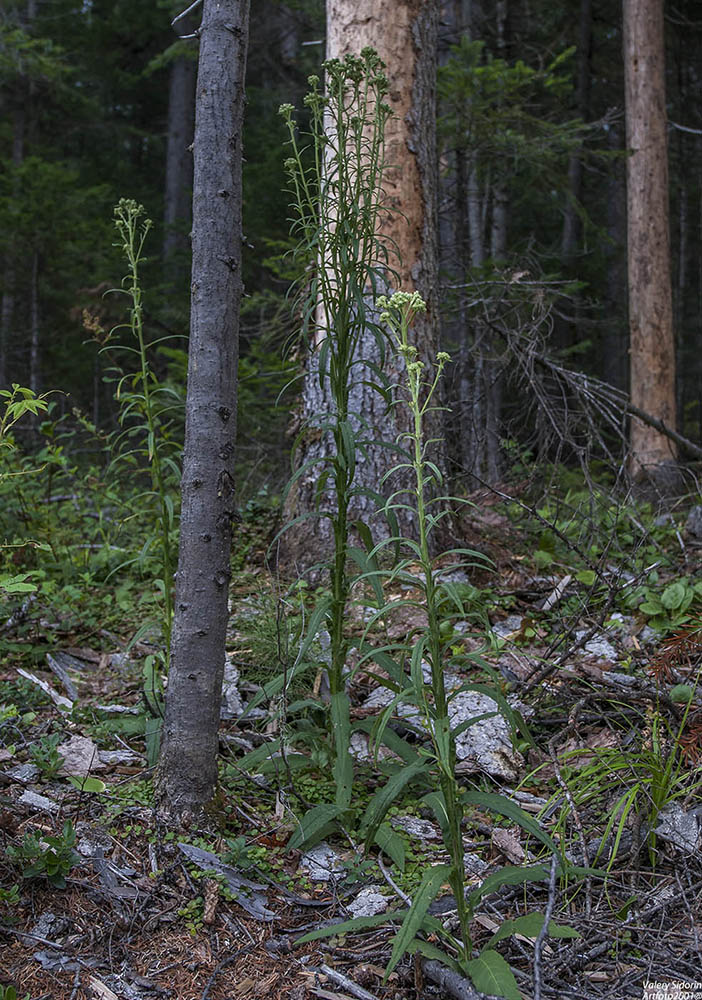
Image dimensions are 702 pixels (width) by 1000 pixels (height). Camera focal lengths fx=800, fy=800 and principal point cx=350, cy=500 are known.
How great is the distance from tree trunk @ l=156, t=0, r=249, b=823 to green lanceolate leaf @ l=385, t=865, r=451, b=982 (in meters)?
0.84

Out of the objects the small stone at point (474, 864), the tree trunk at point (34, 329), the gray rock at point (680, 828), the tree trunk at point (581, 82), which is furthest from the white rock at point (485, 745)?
the tree trunk at point (581, 82)

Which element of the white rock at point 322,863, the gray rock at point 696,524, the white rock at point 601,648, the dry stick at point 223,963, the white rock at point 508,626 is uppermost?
the gray rock at point 696,524

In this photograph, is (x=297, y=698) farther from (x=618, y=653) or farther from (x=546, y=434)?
(x=546, y=434)

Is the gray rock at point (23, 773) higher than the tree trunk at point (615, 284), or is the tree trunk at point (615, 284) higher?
the tree trunk at point (615, 284)

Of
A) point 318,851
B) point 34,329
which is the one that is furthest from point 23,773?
point 34,329

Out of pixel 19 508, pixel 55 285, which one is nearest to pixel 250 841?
pixel 19 508

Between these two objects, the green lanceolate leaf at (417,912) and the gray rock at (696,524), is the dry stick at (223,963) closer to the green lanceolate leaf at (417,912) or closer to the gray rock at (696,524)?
the green lanceolate leaf at (417,912)

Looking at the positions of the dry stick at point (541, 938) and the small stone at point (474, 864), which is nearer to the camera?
the dry stick at point (541, 938)

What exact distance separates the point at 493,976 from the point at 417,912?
20 centimetres

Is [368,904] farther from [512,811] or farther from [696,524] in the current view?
[696,524]

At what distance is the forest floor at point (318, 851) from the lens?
1917 millimetres

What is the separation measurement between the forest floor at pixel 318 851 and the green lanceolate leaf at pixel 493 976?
6 centimetres

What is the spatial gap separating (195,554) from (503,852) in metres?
1.28

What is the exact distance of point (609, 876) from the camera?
221 cm
